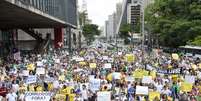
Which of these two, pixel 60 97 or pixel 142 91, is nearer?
pixel 60 97

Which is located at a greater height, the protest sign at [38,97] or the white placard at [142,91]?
the protest sign at [38,97]

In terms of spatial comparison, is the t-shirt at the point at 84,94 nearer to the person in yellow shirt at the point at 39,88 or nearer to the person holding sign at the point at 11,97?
the person in yellow shirt at the point at 39,88

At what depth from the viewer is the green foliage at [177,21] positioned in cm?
6650

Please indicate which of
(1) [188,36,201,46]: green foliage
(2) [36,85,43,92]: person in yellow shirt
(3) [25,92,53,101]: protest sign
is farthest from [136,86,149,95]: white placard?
(1) [188,36,201,46]: green foliage

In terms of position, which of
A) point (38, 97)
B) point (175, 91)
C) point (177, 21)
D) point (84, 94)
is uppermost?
point (177, 21)

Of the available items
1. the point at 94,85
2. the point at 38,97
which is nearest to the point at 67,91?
the point at 94,85

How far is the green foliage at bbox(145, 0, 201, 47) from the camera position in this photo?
66.5 m

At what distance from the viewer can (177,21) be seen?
69.7m

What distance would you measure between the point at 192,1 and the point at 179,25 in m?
5.67

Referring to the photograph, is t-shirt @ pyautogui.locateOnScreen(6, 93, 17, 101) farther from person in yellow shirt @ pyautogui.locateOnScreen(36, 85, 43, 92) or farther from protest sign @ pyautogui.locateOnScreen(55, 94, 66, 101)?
person in yellow shirt @ pyautogui.locateOnScreen(36, 85, 43, 92)

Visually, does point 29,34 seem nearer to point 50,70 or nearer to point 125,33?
point 50,70

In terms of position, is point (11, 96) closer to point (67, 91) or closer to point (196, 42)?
point (67, 91)

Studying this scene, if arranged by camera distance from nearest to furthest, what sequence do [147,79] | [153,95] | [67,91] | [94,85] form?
[153,95] → [67,91] → [94,85] → [147,79]

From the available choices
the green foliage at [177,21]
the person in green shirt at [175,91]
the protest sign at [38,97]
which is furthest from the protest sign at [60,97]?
the green foliage at [177,21]
